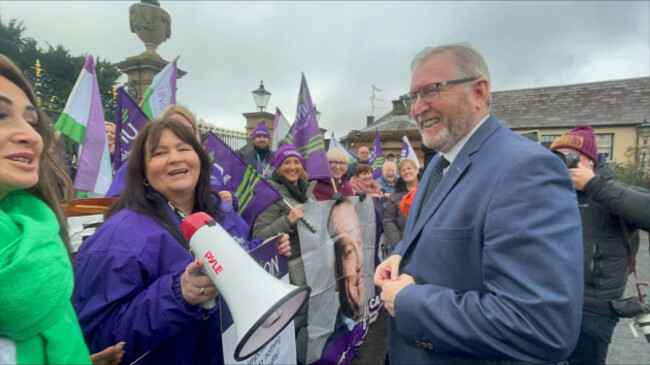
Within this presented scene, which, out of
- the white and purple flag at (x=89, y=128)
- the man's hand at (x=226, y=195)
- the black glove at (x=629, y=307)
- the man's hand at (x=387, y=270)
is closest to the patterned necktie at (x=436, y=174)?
the man's hand at (x=387, y=270)

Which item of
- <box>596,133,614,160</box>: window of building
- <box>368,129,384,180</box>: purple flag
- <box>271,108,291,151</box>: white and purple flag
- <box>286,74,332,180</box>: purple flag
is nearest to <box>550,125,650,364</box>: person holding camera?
<box>286,74,332,180</box>: purple flag

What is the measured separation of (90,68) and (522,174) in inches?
166

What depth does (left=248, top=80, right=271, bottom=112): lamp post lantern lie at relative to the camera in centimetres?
1010

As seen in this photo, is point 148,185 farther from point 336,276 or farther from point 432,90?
point 336,276

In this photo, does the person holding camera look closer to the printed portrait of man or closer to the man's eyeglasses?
the man's eyeglasses

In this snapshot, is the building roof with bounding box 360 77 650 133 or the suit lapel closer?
the suit lapel

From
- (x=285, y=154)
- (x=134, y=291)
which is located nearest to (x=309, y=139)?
(x=285, y=154)

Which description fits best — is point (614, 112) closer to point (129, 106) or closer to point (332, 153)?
point (332, 153)

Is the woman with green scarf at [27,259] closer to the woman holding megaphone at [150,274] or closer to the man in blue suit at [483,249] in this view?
the woman holding megaphone at [150,274]

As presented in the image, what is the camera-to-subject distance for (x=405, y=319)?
1315 millimetres

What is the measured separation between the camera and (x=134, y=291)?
4.94 feet

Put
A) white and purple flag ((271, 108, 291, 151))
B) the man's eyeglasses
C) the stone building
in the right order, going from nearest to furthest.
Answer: the man's eyeglasses
white and purple flag ((271, 108, 291, 151))
the stone building

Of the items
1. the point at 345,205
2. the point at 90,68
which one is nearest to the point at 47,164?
the point at 345,205

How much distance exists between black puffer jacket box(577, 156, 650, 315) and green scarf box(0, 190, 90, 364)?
10.2 feet
